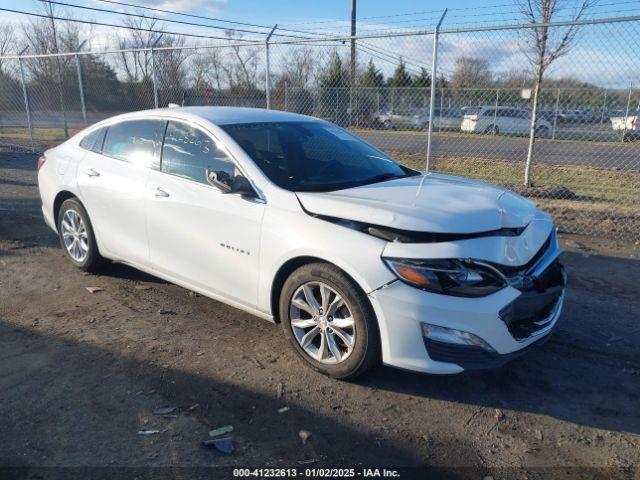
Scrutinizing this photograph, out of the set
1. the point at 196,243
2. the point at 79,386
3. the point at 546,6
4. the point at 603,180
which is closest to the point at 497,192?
the point at 196,243

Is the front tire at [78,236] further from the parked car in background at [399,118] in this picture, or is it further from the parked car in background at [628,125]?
the parked car in background at [628,125]

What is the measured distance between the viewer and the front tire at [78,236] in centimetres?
491

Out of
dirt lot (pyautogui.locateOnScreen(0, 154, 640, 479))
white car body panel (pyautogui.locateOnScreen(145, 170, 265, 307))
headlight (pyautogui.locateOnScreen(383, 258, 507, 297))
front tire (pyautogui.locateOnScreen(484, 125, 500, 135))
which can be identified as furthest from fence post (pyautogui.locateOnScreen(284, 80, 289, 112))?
headlight (pyautogui.locateOnScreen(383, 258, 507, 297))

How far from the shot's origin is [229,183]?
3619mm

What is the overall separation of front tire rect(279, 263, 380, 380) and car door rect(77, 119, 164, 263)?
64.2 inches

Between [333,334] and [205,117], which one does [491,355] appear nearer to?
[333,334]

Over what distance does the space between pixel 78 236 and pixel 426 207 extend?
357cm

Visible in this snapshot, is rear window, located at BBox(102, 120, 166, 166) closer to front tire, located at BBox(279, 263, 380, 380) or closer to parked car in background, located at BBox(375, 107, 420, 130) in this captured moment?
front tire, located at BBox(279, 263, 380, 380)

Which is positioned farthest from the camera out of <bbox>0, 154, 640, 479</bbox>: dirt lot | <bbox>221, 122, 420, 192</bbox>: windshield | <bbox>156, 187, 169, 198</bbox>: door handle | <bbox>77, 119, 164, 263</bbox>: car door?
<bbox>77, 119, 164, 263</bbox>: car door

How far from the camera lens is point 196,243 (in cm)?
388

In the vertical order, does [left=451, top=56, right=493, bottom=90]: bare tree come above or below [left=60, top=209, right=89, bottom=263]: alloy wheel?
above

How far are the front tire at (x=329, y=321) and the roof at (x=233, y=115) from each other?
1.54 m

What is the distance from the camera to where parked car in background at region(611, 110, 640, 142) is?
10.3m

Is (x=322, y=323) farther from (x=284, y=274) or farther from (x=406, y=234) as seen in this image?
(x=406, y=234)
